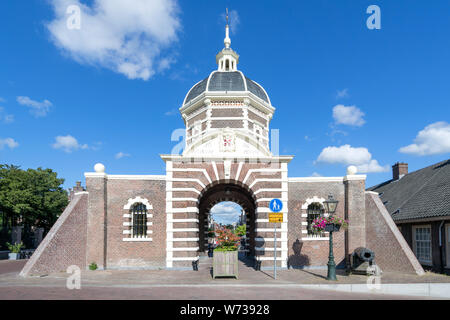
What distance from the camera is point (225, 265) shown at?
47.7ft

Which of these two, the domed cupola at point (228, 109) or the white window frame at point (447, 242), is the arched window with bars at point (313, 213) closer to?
the domed cupola at point (228, 109)

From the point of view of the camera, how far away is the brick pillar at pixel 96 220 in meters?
17.2

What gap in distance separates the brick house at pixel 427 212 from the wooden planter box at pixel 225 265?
11612 mm

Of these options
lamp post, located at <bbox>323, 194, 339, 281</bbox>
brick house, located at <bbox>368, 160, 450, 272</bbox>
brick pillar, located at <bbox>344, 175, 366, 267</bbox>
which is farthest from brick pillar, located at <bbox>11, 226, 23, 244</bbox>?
brick house, located at <bbox>368, 160, 450, 272</bbox>

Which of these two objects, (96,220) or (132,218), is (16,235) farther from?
(132,218)

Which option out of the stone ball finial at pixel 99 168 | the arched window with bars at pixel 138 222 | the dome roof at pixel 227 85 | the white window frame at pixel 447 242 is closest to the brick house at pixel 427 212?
the white window frame at pixel 447 242

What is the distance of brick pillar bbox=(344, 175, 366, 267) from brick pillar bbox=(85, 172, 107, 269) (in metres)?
14.3

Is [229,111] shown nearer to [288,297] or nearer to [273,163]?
[273,163]

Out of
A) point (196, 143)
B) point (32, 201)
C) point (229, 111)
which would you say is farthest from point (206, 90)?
point (32, 201)

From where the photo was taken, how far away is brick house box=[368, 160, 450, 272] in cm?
1683

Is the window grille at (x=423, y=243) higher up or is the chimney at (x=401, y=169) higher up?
the chimney at (x=401, y=169)

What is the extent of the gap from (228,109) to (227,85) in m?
2.09

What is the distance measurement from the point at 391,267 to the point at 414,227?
446 centimetres

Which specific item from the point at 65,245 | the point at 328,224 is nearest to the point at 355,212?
the point at 328,224
